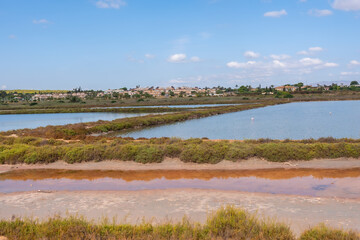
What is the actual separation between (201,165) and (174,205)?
539cm

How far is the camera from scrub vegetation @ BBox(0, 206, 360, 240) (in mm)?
5926

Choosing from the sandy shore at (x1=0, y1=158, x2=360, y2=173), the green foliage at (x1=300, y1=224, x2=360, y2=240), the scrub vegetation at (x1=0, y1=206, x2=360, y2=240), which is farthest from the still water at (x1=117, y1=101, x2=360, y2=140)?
the green foliage at (x1=300, y1=224, x2=360, y2=240)

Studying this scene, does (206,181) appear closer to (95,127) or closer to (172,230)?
(172,230)

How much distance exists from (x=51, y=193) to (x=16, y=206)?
1.50 m

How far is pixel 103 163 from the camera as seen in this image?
51.4ft

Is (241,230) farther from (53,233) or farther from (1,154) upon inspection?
(1,154)

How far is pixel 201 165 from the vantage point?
47.4 feet

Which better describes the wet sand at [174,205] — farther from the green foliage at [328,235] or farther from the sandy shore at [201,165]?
the sandy shore at [201,165]

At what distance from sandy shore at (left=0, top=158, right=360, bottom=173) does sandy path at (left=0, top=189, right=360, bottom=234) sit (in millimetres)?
3782

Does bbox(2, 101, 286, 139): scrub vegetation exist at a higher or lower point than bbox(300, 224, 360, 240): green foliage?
lower

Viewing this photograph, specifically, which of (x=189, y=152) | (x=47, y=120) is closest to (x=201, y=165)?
(x=189, y=152)

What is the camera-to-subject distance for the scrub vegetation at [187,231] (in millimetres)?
5926

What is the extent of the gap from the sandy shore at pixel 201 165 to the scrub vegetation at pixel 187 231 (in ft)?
25.1

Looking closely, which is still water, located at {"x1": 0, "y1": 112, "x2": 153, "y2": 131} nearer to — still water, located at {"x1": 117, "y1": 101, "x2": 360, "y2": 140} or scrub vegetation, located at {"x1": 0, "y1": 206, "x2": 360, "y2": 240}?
still water, located at {"x1": 117, "y1": 101, "x2": 360, "y2": 140}
